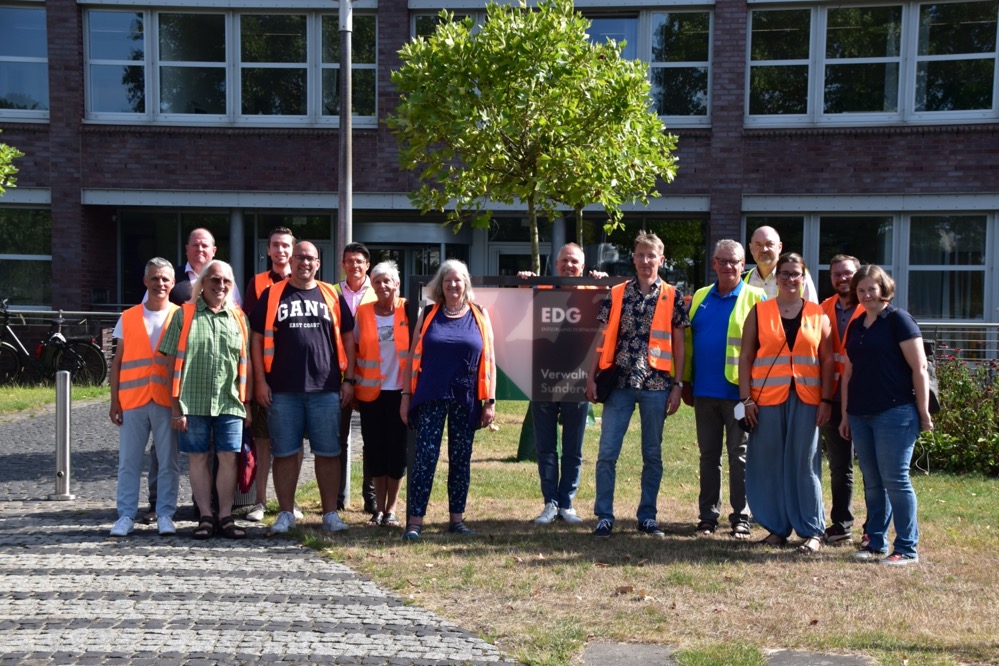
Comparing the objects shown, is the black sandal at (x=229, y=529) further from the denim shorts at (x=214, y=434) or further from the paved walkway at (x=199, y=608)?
the denim shorts at (x=214, y=434)

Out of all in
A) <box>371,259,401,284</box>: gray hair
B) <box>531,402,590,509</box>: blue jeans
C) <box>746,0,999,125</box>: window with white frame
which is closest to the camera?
<box>371,259,401,284</box>: gray hair

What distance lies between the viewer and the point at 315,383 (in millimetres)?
7371

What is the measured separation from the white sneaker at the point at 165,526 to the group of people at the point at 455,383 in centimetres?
2

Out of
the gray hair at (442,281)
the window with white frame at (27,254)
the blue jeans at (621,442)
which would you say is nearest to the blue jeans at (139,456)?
the gray hair at (442,281)

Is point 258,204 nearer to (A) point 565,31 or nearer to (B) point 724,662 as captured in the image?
(A) point 565,31

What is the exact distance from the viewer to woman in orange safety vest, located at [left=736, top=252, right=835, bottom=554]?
7.09 metres

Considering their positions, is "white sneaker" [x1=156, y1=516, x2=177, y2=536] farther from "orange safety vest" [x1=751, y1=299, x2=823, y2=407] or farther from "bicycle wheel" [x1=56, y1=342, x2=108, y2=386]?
"bicycle wheel" [x1=56, y1=342, x2=108, y2=386]

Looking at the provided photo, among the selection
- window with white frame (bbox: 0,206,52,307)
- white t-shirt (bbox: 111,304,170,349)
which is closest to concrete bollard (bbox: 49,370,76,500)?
white t-shirt (bbox: 111,304,170,349)

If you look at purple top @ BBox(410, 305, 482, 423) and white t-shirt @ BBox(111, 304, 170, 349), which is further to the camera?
white t-shirt @ BBox(111, 304, 170, 349)

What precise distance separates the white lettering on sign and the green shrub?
4.47 metres

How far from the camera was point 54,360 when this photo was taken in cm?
1695

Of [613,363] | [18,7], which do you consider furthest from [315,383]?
[18,7]

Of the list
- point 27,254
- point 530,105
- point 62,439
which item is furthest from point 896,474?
point 27,254

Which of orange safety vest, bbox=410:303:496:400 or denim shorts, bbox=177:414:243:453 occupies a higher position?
orange safety vest, bbox=410:303:496:400
